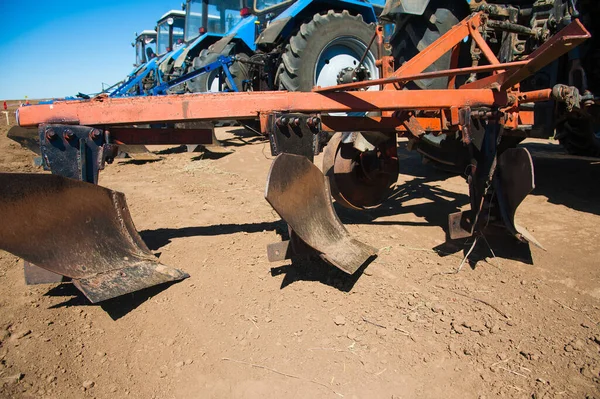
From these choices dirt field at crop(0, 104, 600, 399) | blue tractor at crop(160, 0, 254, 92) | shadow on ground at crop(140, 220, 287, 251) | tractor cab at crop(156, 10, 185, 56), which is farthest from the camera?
tractor cab at crop(156, 10, 185, 56)

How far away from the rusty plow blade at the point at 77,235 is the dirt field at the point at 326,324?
11cm

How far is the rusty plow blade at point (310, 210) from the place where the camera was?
70.2 inches

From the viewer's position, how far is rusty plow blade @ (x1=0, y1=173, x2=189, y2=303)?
1.74 meters

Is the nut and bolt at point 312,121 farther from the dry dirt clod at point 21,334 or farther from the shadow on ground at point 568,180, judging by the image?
the shadow on ground at point 568,180

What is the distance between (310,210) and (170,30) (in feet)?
33.9

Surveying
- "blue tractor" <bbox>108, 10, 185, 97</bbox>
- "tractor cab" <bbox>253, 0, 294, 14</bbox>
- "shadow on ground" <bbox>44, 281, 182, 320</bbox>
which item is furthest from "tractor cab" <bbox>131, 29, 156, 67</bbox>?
"shadow on ground" <bbox>44, 281, 182, 320</bbox>

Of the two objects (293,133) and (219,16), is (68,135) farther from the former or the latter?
(219,16)

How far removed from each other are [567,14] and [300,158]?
203 centimetres

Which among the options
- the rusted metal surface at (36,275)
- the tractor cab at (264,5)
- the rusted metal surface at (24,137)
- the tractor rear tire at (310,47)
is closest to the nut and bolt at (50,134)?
the rusted metal surface at (36,275)

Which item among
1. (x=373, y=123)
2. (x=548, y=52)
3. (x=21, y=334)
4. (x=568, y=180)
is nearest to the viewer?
(x=21, y=334)

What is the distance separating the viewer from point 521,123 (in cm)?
260

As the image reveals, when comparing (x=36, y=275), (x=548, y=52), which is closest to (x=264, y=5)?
(x=548, y=52)

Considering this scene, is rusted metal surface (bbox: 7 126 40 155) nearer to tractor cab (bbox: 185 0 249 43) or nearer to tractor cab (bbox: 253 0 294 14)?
tractor cab (bbox: 253 0 294 14)

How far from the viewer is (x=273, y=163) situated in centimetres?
172
